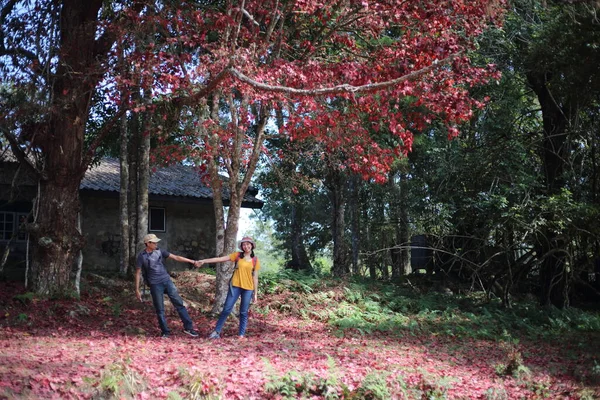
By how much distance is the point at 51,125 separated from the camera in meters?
12.7

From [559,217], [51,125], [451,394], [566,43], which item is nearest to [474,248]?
[559,217]

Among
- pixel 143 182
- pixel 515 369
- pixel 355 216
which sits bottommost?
pixel 515 369

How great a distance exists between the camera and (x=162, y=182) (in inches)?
888

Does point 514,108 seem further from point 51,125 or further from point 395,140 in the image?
point 51,125

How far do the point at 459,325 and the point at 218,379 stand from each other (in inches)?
358

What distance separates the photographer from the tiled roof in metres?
20.5

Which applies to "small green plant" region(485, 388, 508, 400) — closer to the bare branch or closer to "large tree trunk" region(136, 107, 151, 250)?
the bare branch

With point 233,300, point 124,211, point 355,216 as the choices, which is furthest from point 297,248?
point 233,300

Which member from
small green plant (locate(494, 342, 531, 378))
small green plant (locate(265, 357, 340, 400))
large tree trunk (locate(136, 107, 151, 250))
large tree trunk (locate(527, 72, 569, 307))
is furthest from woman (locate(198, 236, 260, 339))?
large tree trunk (locate(527, 72, 569, 307))

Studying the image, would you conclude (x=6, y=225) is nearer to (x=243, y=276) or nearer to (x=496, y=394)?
(x=243, y=276)

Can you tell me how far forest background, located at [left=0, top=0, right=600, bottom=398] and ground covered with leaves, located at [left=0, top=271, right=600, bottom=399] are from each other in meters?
0.06

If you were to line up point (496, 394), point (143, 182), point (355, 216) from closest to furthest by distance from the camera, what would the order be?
point (496, 394), point (143, 182), point (355, 216)

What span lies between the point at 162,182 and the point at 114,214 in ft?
7.70

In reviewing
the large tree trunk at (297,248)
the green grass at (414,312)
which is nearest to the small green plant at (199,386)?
the green grass at (414,312)
